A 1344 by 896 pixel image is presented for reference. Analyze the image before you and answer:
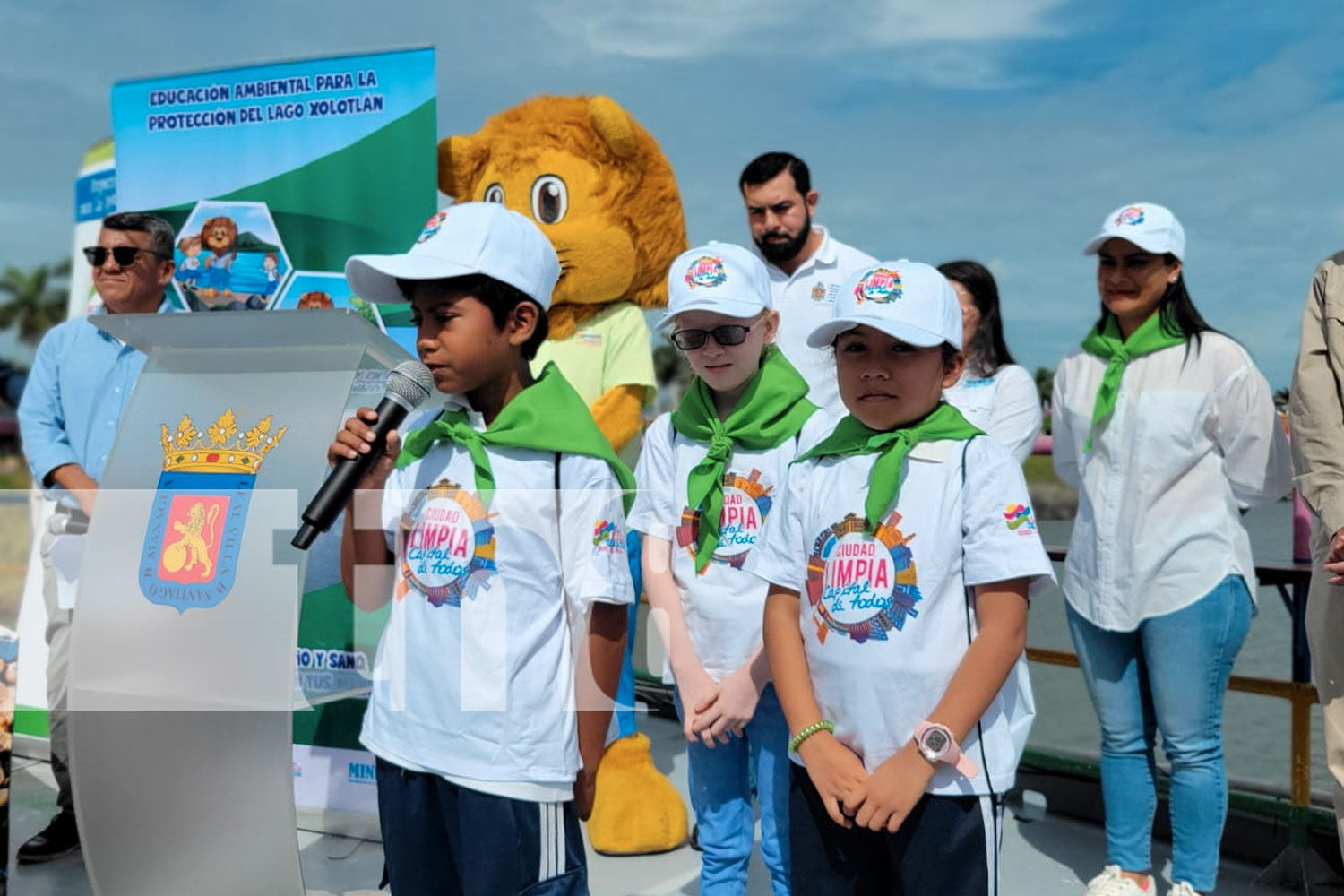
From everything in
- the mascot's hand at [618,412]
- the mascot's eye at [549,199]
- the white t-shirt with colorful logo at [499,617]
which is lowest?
the white t-shirt with colorful logo at [499,617]

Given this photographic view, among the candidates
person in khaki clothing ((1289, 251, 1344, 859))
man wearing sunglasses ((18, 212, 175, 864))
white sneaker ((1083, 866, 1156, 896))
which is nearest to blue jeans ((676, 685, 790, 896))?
white sneaker ((1083, 866, 1156, 896))

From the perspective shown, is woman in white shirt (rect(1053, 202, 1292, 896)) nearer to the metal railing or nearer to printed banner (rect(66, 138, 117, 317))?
the metal railing

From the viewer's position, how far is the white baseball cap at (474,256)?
72.0 inches

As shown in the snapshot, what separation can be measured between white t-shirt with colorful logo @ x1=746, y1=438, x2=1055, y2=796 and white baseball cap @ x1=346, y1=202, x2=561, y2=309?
2.11 ft

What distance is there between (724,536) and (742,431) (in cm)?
23

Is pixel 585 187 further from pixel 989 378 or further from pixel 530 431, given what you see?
pixel 530 431

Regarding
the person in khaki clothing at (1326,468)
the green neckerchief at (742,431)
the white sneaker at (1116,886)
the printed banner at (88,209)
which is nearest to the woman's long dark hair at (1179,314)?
the person in khaki clothing at (1326,468)

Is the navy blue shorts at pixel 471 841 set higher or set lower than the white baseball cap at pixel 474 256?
lower

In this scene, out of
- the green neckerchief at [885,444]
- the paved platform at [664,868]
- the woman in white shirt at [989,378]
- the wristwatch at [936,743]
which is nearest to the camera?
the wristwatch at [936,743]

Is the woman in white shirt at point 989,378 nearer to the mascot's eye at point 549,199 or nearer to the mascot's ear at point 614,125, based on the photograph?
the mascot's ear at point 614,125

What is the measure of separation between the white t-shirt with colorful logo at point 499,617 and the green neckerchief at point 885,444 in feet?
1.29

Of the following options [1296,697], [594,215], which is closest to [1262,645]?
[1296,697]

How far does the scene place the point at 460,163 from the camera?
4.38 metres

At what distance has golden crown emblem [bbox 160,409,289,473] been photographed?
2.30m
